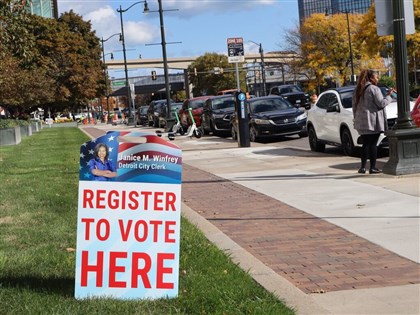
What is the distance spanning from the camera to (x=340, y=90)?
51.6 ft

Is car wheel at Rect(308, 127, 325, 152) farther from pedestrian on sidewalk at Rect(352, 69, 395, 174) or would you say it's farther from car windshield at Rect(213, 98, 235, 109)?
car windshield at Rect(213, 98, 235, 109)

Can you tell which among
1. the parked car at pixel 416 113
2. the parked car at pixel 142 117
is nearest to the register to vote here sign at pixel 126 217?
the parked car at pixel 416 113

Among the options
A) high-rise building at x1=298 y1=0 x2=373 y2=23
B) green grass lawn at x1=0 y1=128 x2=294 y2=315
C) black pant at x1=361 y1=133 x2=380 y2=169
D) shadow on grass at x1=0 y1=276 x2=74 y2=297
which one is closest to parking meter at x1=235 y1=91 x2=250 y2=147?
black pant at x1=361 y1=133 x2=380 y2=169

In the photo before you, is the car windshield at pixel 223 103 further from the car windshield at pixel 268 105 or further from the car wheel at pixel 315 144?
the car wheel at pixel 315 144

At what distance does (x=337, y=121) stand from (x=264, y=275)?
1000 cm

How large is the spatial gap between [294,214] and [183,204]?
201 cm

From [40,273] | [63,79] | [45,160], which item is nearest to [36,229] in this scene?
[40,273]

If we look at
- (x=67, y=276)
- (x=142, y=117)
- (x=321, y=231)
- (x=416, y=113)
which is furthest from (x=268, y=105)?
(x=142, y=117)

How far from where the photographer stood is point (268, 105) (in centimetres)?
2266

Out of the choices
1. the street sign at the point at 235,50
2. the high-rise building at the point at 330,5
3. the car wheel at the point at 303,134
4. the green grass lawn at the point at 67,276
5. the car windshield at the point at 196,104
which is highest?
the high-rise building at the point at 330,5

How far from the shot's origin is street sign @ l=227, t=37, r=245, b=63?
21266 mm

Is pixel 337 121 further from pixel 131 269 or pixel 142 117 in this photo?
pixel 142 117

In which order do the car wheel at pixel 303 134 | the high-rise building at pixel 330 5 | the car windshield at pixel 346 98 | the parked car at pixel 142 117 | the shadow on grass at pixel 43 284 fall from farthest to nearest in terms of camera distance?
the high-rise building at pixel 330 5
the parked car at pixel 142 117
the car wheel at pixel 303 134
the car windshield at pixel 346 98
the shadow on grass at pixel 43 284

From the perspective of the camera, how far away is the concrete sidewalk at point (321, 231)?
196 inches
